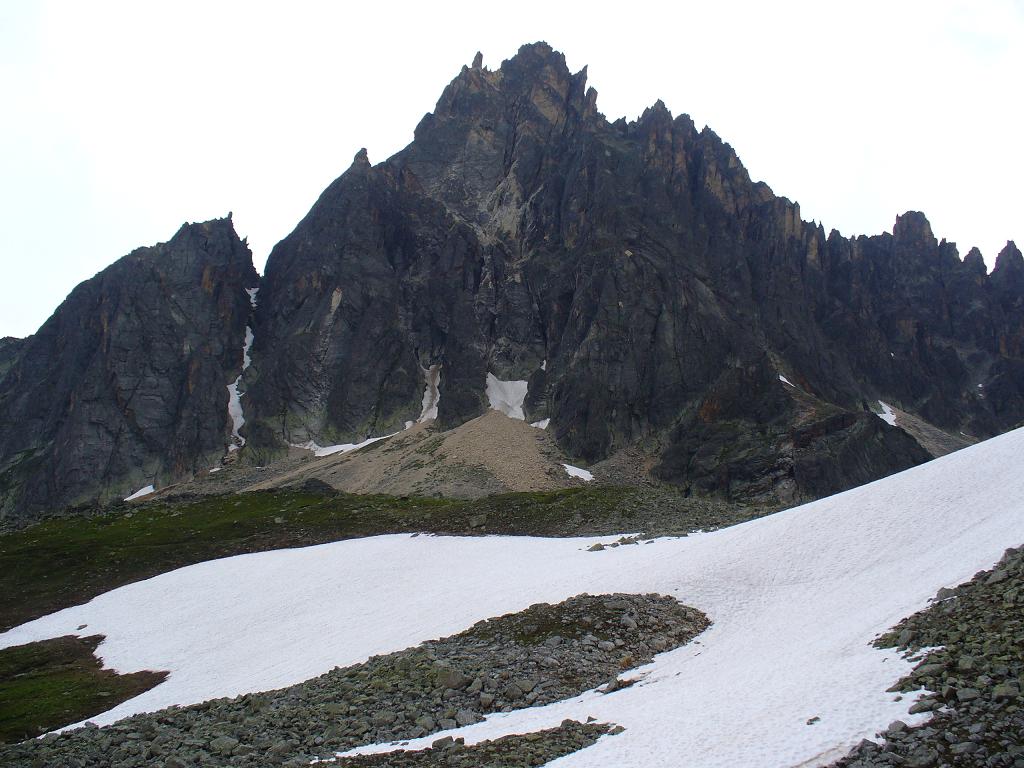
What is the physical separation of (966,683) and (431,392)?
131 metres

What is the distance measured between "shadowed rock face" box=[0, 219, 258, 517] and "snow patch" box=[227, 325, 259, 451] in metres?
1.65

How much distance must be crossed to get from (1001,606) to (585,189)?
13921 cm

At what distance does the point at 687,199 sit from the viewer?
15325 cm

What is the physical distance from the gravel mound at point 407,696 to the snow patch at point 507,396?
9809cm

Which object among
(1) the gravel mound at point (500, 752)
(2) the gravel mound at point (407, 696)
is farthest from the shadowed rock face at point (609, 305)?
(1) the gravel mound at point (500, 752)

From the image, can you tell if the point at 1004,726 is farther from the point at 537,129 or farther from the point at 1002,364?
the point at 1002,364

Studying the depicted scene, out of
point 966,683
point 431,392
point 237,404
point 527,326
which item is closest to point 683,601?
point 966,683

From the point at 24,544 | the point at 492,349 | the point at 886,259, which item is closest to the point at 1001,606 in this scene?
the point at 24,544

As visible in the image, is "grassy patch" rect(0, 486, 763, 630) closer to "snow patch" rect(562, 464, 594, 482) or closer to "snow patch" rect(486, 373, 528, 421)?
"snow patch" rect(562, 464, 594, 482)

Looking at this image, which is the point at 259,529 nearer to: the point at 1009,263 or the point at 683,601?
the point at 683,601

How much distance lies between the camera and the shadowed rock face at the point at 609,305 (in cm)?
11438

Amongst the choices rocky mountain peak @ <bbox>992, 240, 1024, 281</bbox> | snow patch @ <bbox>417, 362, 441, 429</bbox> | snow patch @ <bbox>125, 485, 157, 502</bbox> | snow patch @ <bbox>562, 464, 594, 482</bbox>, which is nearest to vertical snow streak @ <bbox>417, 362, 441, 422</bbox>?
snow patch @ <bbox>417, 362, 441, 429</bbox>

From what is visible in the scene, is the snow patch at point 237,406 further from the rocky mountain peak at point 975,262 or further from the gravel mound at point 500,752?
the rocky mountain peak at point 975,262

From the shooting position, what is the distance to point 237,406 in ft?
472
